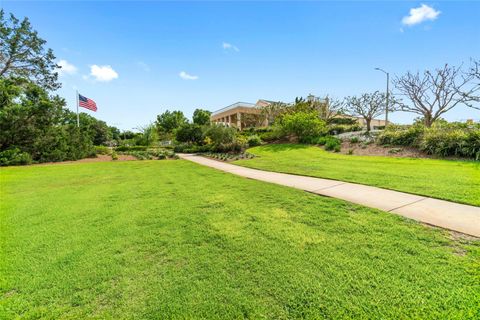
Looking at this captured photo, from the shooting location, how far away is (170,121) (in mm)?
46312

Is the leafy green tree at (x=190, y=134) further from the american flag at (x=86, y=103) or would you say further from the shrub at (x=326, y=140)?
the shrub at (x=326, y=140)

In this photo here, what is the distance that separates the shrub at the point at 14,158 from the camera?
13023 mm

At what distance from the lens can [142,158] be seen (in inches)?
681

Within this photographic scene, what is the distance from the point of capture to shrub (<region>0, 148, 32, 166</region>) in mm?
13023

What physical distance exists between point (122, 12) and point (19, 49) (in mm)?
14487

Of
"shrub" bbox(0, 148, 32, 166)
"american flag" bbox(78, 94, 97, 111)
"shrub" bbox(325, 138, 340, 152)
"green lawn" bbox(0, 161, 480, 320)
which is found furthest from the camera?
"american flag" bbox(78, 94, 97, 111)

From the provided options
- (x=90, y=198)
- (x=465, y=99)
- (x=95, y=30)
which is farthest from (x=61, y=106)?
(x=465, y=99)

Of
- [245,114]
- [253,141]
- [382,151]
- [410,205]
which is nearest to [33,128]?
[253,141]

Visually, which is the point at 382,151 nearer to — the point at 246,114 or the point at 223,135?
the point at 223,135

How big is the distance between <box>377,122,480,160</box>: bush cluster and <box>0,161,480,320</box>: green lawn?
954 cm

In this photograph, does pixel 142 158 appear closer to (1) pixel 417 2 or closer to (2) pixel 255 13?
(2) pixel 255 13

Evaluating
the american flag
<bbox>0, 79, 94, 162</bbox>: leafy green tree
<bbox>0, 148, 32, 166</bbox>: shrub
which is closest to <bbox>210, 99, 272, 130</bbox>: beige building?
the american flag

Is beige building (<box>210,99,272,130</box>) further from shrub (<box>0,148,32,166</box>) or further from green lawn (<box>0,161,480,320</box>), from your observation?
green lawn (<box>0,161,480,320</box>)

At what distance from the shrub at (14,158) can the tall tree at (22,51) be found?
707cm
